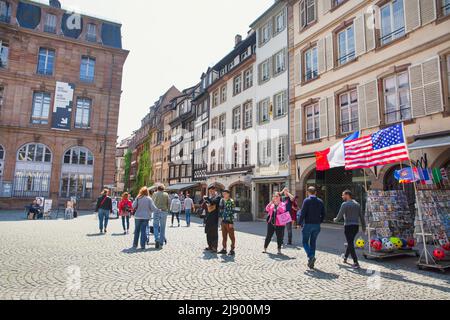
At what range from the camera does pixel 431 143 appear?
32.4 feet

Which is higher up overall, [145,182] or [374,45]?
[374,45]

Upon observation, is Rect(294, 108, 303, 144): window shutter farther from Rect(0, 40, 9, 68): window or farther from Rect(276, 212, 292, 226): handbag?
Rect(0, 40, 9, 68): window

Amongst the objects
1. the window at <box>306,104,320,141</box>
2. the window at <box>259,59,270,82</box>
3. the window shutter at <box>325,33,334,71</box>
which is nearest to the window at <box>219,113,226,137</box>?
the window at <box>259,59,270,82</box>

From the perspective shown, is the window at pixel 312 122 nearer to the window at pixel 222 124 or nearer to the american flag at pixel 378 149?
the american flag at pixel 378 149

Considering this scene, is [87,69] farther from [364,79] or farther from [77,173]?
[364,79]

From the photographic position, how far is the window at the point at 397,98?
11938 millimetres

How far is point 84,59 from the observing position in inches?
1156

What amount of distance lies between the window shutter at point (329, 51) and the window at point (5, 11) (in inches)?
1082

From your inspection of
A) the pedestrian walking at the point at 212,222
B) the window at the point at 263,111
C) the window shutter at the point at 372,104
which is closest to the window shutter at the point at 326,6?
the window shutter at the point at 372,104

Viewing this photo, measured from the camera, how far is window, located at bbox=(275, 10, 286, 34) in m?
20.1
